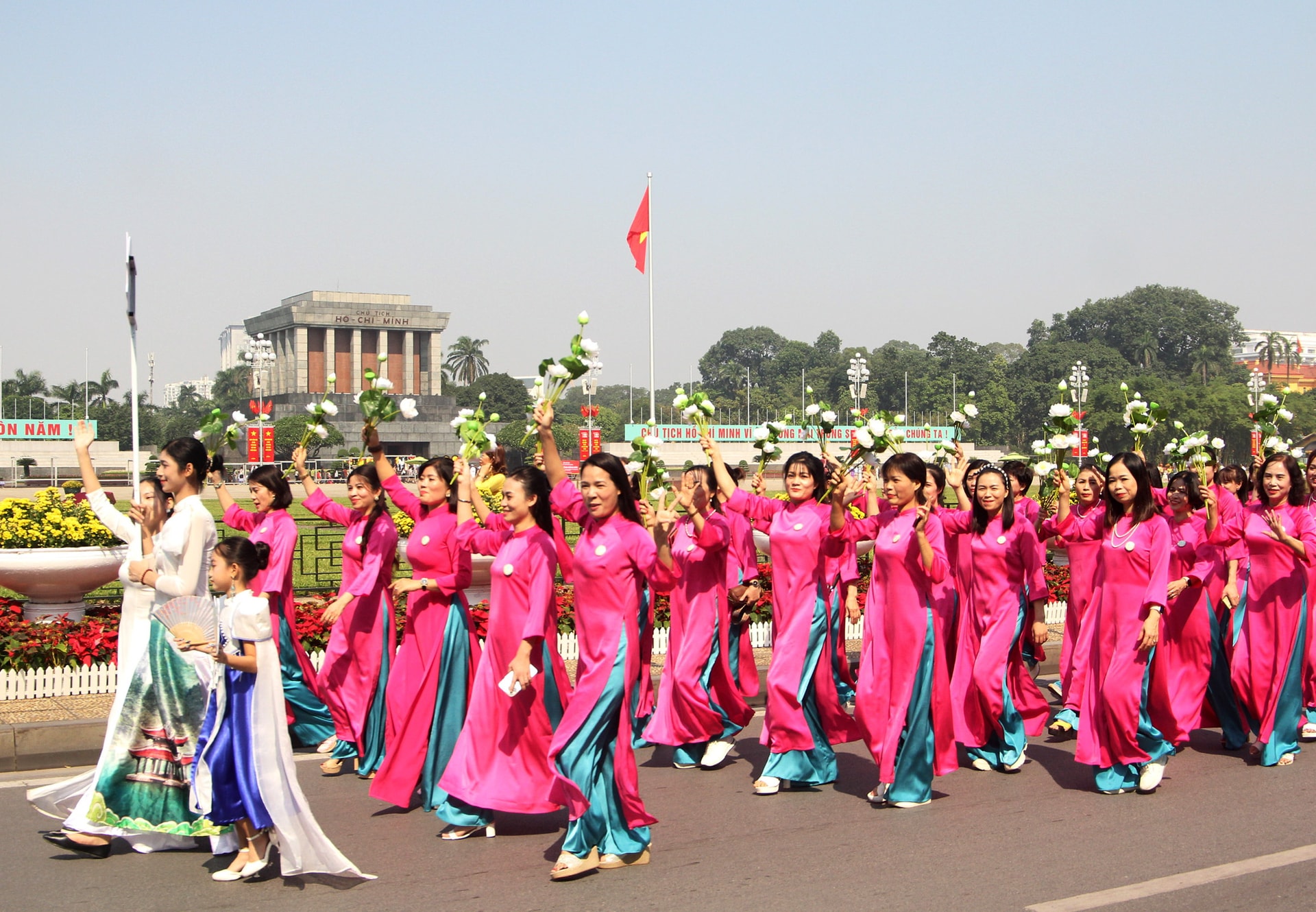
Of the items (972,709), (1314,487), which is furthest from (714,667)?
(1314,487)

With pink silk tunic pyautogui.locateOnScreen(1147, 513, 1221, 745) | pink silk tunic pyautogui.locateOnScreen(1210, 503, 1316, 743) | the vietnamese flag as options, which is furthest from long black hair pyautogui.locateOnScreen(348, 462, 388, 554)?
the vietnamese flag

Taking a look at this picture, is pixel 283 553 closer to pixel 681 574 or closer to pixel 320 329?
pixel 681 574

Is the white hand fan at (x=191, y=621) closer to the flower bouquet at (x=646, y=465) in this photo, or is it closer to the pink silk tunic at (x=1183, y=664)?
the flower bouquet at (x=646, y=465)

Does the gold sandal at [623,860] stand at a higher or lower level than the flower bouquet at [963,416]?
lower

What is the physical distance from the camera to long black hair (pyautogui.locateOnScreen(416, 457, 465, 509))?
22.6ft

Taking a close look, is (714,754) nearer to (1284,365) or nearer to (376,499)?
(376,499)

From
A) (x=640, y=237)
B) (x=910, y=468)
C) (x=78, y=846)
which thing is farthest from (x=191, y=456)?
(x=640, y=237)

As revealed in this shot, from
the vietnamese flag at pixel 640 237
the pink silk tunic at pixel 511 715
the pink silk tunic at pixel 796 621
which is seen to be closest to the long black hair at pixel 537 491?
the pink silk tunic at pixel 511 715

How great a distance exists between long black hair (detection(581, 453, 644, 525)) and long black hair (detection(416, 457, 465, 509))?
4.67ft

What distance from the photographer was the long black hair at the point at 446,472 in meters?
6.90

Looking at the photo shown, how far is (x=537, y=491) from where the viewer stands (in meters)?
5.87

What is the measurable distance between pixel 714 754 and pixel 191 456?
3.21 meters

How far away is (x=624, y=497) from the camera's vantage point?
18.7 feet

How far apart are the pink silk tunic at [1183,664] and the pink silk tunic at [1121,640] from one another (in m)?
0.90
